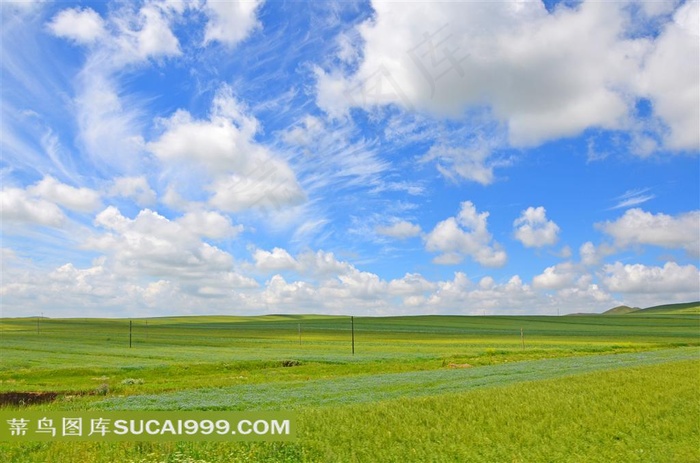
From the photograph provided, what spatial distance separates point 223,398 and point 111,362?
3977 centimetres

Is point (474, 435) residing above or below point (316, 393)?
above

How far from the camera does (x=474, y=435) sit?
17.5 metres

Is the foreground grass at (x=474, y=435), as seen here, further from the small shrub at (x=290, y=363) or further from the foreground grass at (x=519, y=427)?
the small shrub at (x=290, y=363)

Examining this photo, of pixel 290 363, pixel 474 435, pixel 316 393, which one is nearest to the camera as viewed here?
pixel 474 435

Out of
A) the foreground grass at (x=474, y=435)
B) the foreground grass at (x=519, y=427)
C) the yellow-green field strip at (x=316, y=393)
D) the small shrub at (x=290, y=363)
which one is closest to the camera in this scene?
the foreground grass at (x=474, y=435)

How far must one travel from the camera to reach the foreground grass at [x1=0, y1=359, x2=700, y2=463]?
50.2 feet

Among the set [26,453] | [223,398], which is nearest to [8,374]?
[223,398]

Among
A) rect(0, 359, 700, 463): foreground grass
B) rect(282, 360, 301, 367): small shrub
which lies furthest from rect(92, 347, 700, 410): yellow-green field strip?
rect(282, 360, 301, 367): small shrub

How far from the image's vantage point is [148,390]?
35.9 meters

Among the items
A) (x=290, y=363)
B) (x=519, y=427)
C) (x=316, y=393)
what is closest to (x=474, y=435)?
(x=519, y=427)

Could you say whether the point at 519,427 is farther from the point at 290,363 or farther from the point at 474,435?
the point at 290,363

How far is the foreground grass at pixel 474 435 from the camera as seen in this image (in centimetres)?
1530

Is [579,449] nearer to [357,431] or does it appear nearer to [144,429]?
[357,431]

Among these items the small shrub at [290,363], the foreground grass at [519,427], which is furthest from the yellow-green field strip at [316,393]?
the small shrub at [290,363]
